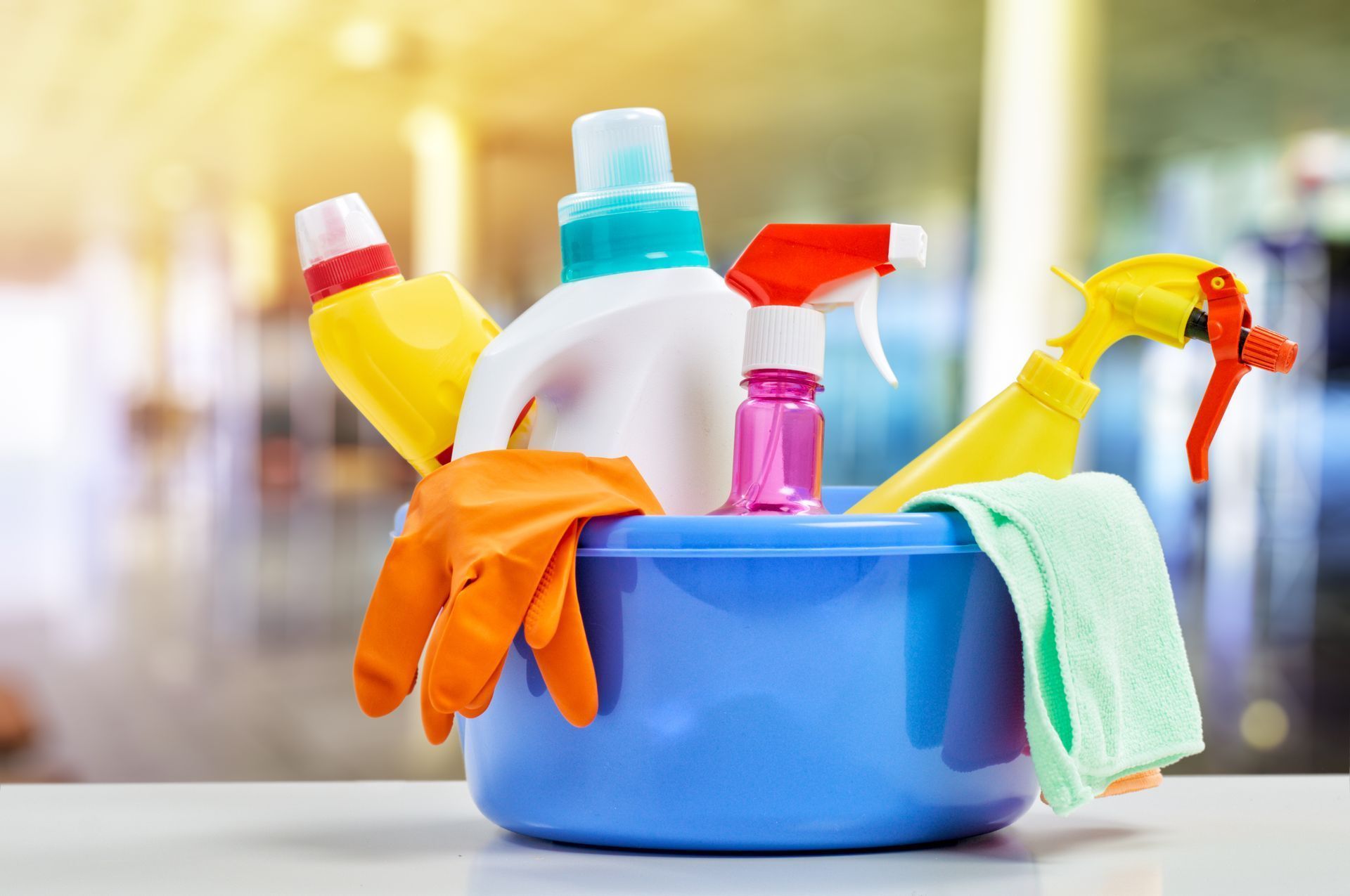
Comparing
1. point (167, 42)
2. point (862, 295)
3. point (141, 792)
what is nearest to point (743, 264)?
point (862, 295)

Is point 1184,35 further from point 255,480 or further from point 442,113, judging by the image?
point 255,480

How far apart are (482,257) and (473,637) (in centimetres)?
308

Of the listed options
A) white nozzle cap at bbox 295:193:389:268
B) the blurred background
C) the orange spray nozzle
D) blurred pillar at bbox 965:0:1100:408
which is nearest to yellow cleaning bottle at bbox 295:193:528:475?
white nozzle cap at bbox 295:193:389:268

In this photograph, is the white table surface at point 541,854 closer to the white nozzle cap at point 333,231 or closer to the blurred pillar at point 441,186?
the white nozzle cap at point 333,231

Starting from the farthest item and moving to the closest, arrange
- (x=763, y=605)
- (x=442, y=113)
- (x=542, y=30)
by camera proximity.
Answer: (x=442, y=113), (x=542, y=30), (x=763, y=605)

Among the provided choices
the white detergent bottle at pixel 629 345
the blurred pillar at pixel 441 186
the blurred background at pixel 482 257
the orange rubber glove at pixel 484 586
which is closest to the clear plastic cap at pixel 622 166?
the white detergent bottle at pixel 629 345

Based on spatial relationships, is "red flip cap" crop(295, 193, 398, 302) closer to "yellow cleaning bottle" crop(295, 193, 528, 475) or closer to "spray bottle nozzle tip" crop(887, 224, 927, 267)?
"yellow cleaning bottle" crop(295, 193, 528, 475)

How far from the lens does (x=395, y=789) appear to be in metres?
0.51

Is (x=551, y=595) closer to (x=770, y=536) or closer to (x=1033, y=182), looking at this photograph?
(x=770, y=536)

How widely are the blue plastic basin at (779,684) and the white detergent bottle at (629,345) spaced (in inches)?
2.4

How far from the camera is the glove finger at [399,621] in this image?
35 cm

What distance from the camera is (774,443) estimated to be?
1.26 feet

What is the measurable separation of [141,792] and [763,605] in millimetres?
277

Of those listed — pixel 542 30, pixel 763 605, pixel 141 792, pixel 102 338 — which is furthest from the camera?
pixel 102 338
